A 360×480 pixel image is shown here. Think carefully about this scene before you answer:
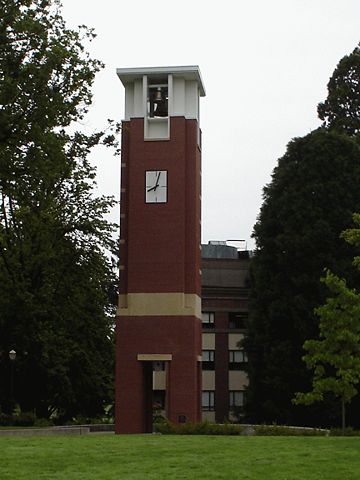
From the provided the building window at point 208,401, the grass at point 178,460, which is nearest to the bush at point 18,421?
the building window at point 208,401

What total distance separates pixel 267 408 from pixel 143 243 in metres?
12.4

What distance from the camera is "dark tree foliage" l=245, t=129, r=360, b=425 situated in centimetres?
4094

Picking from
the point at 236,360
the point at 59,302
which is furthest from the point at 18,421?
the point at 236,360

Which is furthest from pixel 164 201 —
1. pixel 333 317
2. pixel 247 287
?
pixel 247 287

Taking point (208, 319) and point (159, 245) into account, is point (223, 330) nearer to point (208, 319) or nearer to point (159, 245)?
point (208, 319)

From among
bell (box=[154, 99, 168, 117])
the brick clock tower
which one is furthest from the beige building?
bell (box=[154, 99, 168, 117])

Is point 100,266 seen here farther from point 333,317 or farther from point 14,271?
point 333,317

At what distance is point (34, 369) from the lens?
43188 mm

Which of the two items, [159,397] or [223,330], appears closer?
[223,330]

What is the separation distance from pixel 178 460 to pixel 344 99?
40.0 metres

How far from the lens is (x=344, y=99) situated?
51875 millimetres

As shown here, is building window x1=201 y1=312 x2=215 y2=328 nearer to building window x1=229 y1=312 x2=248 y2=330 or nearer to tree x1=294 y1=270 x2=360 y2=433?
building window x1=229 y1=312 x2=248 y2=330

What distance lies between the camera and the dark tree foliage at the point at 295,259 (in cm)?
4094

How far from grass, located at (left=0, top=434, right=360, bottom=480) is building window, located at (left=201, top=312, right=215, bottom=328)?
36.0 m
